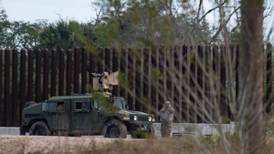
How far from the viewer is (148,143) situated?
11.0 metres

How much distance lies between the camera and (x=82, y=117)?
2589cm

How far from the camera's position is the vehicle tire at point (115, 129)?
2258 centimetres

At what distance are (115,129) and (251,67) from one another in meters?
17.7

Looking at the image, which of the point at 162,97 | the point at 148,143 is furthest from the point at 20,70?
the point at 162,97

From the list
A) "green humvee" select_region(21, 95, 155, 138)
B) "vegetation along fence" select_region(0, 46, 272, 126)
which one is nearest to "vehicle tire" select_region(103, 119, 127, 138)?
"green humvee" select_region(21, 95, 155, 138)

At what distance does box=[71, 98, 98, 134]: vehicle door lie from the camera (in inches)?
993

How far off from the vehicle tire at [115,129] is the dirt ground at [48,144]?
450cm

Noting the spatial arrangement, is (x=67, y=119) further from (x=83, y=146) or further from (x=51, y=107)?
(x=83, y=146)

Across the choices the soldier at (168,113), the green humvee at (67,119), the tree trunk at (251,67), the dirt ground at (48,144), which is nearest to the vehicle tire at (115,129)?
the green humvee at (67,119)

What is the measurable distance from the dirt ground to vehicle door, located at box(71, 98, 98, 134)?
21.8 feet

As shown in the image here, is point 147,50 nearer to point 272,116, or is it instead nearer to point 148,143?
point 272,116

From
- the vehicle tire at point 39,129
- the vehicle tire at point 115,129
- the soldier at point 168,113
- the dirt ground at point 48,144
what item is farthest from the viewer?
the vehicle tire at point 39,129

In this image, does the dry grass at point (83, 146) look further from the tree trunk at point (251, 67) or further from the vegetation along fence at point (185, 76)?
the tree trunk at point (251, 67)

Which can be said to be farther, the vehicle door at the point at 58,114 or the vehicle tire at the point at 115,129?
the vehicle door at the point at 58,114
